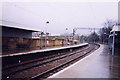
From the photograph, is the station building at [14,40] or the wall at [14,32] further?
the wall at [14,32]

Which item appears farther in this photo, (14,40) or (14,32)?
(14,32)

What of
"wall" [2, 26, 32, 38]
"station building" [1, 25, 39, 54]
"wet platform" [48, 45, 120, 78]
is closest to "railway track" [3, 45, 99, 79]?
"wet platform" [48, 45, 120, 78]

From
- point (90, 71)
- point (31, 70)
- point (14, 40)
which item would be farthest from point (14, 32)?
point (90, 71)

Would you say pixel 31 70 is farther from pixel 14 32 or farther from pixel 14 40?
pixel 14 32

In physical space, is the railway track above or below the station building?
below

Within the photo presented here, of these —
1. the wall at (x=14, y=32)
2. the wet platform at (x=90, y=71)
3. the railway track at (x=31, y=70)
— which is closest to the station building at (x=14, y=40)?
the wall at (x=14, y=32)

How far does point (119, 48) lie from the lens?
17.5 m

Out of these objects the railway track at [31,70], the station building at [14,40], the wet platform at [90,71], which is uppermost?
the station building at [14,40]

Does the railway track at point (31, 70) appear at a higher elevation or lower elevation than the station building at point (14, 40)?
lower

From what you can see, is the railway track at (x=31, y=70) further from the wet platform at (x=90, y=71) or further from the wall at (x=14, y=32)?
the wall at (x=14, y=32)

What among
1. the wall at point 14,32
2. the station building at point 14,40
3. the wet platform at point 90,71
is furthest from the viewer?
the wall at point 14,32

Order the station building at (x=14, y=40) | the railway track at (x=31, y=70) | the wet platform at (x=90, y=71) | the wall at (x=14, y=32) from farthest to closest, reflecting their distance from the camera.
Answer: the wall at (x=14, y=32), the station building at (x=14, y=40), the railway track at (x=31, y=70), the wet platform at (x=90, y=71)

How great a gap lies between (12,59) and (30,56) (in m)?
2.68

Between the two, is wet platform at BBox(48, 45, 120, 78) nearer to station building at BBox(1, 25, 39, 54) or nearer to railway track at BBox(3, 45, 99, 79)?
railway track at BBox(3, 45, 99, 79)
